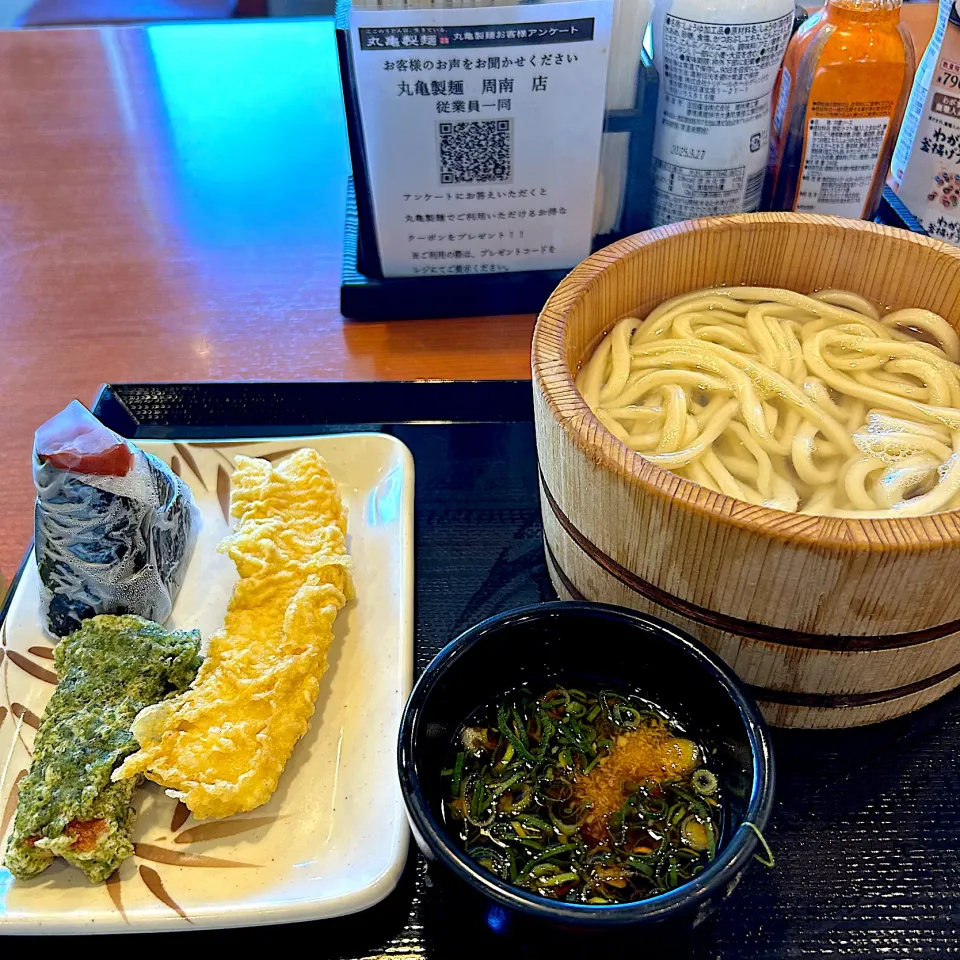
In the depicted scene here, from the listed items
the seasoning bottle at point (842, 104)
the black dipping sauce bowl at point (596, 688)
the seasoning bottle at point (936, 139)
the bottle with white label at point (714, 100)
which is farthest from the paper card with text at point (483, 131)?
the black dipping sauce bowl at point (596, 688)

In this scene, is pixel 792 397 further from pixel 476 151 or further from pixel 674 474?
pixel 476 151

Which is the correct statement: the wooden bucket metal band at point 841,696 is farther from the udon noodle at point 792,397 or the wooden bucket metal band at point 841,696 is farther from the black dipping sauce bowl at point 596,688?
the udon noodle at point 792,397

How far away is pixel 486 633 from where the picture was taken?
3.57ft

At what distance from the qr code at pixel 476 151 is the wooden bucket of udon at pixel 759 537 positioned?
0.48m

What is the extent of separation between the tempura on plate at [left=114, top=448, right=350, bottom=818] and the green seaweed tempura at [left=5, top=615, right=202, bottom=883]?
0.12 feet

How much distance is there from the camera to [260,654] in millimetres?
1270

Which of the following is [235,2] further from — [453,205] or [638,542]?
[638,542]

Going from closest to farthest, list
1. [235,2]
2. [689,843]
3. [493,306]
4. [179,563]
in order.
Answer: [689,843] → [179,563] → [493,306] → [235,2]

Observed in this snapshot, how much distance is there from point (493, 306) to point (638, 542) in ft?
3.28

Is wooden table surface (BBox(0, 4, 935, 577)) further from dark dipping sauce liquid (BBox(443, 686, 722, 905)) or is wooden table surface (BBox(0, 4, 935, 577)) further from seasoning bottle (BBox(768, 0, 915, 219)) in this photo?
dark dipping sauce liquid (BBox(443, 686, 722, 905))

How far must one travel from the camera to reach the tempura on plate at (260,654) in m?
1.12

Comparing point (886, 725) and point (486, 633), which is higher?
point (486, 633)

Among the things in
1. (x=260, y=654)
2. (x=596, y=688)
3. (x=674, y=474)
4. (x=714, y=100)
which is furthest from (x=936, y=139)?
(x=260, y=654)

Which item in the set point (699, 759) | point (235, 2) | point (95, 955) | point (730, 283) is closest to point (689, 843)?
point (699, 759)
